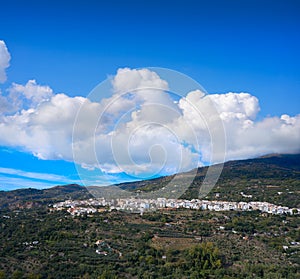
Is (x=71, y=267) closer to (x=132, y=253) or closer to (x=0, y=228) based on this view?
(x=132, y=253)

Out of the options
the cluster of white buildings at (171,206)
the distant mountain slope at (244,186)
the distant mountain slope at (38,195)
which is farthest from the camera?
the distant mountain slope at (38,195)

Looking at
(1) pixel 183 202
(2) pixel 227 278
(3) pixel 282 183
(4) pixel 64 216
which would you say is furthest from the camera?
(3) pixel 282 183

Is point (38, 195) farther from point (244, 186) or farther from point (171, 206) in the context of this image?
point (244, 186)

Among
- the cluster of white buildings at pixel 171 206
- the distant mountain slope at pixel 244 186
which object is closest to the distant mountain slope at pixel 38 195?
the distant mountain slope at pixel 244 186

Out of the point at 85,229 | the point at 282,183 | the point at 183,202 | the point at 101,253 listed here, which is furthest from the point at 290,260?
the point at 282,183

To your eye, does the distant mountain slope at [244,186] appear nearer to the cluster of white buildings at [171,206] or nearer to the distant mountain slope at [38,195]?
the distant mountain slope at [38,195]

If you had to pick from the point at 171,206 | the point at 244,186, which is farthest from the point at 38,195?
the point at 244,186

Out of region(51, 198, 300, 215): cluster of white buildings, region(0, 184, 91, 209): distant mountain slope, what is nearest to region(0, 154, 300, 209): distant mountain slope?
region(0, 184, 91, 209): distant mountain slope

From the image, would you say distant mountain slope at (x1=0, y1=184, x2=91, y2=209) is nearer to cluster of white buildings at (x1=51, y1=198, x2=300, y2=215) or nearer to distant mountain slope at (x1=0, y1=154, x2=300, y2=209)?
distant mountain slope at (x1=0, y1=154, x2=300, y2=209)
